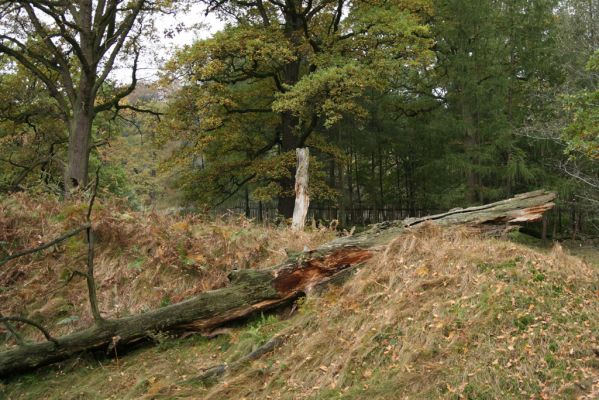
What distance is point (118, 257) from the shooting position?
705 centimetres

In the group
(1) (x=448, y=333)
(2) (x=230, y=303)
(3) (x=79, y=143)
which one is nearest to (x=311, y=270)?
(2) (x=230, y=303)

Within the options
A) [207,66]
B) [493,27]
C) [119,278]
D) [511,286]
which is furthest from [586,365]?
[493,27]

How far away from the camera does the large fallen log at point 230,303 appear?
5227 mm

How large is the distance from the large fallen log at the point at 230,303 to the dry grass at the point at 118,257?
0.75m

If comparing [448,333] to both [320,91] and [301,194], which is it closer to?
[301,194]

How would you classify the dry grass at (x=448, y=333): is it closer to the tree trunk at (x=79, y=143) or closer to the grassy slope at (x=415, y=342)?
the grassy slope at (x=415, y=342)

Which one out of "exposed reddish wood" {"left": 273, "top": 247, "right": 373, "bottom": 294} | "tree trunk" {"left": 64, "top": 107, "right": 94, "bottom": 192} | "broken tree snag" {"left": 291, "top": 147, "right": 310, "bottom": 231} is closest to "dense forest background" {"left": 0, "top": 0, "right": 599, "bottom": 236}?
"tree trunk" {"left": 64, "top": 107, "right": 94, "bottom": 192}

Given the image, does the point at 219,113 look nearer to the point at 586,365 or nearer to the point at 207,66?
the point at 207,66

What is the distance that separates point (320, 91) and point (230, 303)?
9.59 m

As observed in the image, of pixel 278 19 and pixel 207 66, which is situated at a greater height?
pixel 278 19

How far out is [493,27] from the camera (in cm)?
1647

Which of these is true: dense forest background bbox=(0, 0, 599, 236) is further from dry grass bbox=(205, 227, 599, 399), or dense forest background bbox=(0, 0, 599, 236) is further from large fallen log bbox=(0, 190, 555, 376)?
dry grass bbox=(205, 227, 599, 399)

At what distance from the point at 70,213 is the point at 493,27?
606 inches

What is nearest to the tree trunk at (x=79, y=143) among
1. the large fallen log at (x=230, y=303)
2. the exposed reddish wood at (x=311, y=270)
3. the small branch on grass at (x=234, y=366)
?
the large fallen log at (x=230, y=303)
